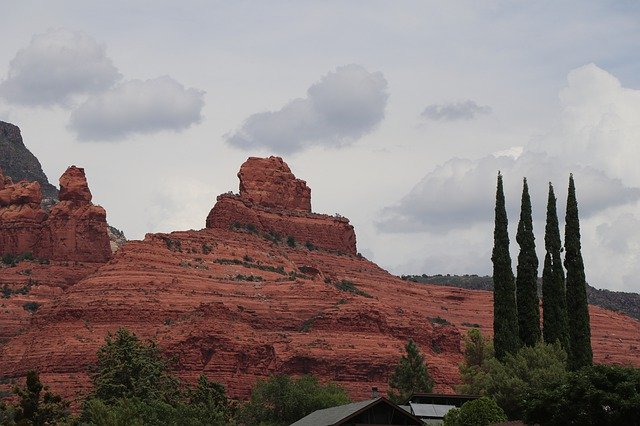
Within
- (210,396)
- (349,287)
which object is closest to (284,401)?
(210,396)

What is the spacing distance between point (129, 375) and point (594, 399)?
56.7 metres

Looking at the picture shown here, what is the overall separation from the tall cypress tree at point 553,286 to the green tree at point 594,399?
2992 cm

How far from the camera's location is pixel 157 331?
484ft

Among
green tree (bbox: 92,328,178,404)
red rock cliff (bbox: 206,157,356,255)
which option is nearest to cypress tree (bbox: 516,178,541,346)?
green tree (bbox: 92,328,178,404)

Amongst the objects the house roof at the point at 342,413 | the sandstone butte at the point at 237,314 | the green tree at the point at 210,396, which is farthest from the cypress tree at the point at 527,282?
the sandstone butte at the point at 237,314

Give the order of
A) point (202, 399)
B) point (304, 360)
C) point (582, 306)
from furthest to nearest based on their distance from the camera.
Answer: point (304, 360), point (202, 399), point (582, 306)

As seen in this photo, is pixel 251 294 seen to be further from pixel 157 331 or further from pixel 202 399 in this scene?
pixel 202 399

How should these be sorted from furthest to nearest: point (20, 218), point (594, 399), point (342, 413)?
point (20, 218) → point (342, 413) → point (594, 399)

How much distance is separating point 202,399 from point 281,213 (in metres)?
69.7

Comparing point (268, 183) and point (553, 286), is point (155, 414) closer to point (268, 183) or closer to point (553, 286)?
point (553, 286)

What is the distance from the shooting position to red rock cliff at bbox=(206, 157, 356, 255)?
184500 mm

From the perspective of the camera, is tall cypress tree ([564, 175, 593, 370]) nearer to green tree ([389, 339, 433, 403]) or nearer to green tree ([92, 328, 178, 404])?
green tree ([389, 339, 433, 403])

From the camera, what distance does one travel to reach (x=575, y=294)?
336 feet

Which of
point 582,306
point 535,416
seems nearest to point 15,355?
point 582,306
